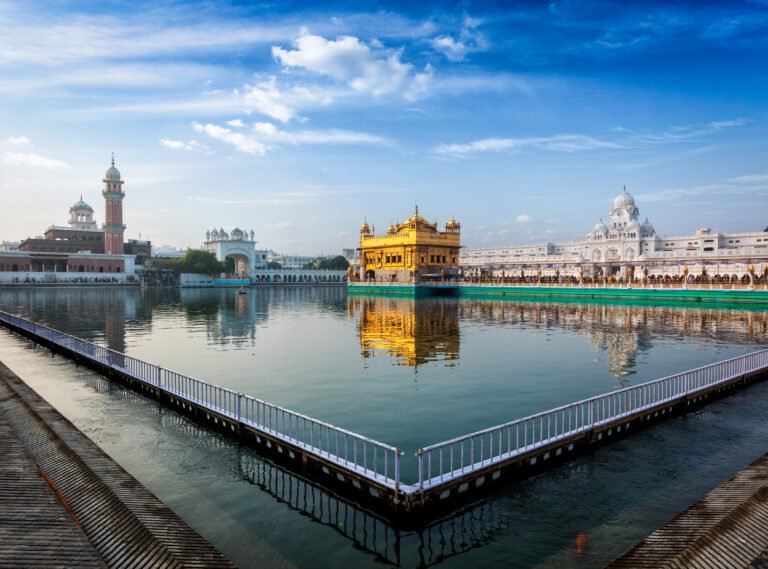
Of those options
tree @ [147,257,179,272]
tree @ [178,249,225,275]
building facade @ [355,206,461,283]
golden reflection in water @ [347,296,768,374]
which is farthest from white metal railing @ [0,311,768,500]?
tree @ [147,257,179,272]

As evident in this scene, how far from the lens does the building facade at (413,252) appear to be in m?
90.8

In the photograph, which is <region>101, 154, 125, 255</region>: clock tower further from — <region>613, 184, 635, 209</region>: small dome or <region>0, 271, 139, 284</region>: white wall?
<region>613, 184, 635, 209</region>: small dome

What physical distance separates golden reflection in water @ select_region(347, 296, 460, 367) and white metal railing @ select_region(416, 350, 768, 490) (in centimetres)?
893

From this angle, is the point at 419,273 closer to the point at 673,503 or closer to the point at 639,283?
the point at 639,283

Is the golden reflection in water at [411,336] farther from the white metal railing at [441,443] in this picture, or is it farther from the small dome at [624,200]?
the small dome at [624,200]

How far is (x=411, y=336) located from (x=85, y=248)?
128 m

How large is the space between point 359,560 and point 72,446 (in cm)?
697

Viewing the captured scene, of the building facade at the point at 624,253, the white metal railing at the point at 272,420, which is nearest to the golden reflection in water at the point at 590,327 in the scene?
the white metal railing at the point at 272,420

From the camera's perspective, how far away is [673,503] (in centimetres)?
953

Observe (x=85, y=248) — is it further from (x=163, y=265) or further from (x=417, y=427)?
(x=417, y=427)

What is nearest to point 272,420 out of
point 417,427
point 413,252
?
point 417,427

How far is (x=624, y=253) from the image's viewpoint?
130 meters

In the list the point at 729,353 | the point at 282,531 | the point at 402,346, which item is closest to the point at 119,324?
the point at 402,346

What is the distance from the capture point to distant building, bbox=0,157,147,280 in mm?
123875
